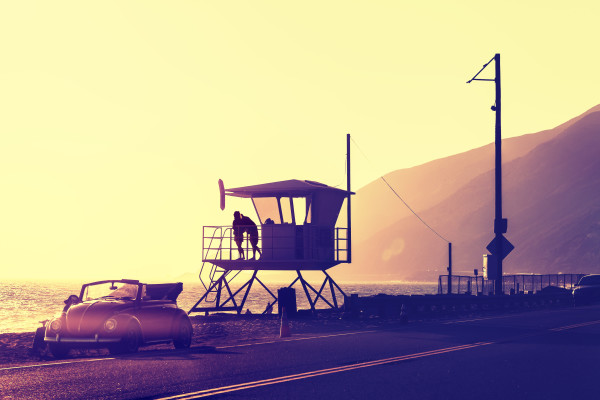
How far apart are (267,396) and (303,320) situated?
20.2 metres

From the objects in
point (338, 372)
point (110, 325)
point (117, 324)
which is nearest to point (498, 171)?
point (117, 324)

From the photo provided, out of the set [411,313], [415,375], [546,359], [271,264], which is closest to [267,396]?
[415,375]

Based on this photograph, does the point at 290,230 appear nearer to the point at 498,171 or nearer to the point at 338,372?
the point at 498,171

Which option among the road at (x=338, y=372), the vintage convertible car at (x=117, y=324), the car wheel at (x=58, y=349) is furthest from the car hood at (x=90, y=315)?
the road at (x=338, y=372)

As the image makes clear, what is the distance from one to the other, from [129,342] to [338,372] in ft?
19.8

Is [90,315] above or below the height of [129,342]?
above

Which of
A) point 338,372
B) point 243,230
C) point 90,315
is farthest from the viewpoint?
point 243,230

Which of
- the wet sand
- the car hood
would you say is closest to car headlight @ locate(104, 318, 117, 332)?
the car hood

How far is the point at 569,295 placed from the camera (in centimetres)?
4641

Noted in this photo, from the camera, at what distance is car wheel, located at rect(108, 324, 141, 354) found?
56.6 feet

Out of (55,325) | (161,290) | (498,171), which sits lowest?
(55,325)

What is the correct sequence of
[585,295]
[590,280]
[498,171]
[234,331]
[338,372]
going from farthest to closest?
[590,280]
[585,295]
[498,171]
[234,331]
[338,372]

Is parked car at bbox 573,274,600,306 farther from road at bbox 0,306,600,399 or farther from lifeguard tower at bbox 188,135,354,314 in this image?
road at bbox 0,306,600,399

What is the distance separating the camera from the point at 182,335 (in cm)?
1920
